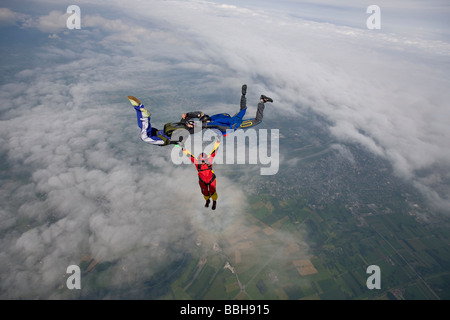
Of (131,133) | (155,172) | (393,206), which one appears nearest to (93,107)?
(131,133)

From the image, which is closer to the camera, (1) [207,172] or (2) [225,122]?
(2) [225,122]
